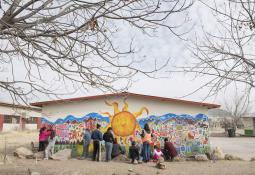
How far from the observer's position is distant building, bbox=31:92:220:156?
59.6 feet

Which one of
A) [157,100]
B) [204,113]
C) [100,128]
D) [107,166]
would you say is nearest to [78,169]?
[107,166]

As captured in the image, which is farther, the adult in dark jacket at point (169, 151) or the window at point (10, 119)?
the window at point (10, 119)

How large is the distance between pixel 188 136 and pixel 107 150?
454 centimetres

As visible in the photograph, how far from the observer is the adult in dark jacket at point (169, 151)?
16.5 metres

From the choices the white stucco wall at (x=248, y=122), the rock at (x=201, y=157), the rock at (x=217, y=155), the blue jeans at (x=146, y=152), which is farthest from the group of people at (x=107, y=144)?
the white stucco wall at (x=248, y=122)

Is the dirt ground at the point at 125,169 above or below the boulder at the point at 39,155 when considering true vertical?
below

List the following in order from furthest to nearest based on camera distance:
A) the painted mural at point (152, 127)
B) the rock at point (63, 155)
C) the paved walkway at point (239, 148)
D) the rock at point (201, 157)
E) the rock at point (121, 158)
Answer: the paved walkway at point (239, 148)
the painted mural at point (152, 127)
the rock at point (201, 157)
the rock at point (121, 158)
the rock at point (63, 155)

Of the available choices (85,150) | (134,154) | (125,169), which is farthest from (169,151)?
(85,150)

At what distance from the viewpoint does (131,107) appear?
18422 mm

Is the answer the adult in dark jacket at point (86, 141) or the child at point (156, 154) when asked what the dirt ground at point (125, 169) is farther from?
the adult in dark jacket at point (86, 141)

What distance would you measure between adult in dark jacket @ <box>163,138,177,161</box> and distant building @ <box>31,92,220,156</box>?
133cm

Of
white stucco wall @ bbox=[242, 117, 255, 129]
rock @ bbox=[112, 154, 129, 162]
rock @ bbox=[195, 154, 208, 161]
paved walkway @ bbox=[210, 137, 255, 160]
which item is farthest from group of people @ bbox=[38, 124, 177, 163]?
white stucco wall @ bbox=[242, 117, 255, 129]

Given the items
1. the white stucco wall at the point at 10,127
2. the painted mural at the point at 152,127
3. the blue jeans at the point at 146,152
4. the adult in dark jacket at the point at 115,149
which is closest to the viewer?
the blue jeans at the point at 146,152

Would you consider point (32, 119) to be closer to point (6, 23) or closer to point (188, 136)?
point (188, 136)
